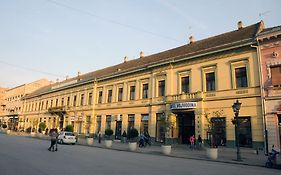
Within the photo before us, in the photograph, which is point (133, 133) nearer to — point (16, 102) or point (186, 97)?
point (186, 97)

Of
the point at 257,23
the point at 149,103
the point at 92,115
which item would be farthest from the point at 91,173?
the point at 92,115

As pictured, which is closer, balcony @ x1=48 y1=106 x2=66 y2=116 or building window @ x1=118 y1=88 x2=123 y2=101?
building window @ x1=118 y1=88 x2=123 y2=101

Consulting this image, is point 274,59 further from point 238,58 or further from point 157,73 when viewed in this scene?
point 157,73

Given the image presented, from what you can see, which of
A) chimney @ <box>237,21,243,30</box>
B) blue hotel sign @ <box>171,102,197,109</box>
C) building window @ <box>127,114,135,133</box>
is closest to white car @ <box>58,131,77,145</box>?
building window @ <box>127,114,135,133</box>

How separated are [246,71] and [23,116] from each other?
61.3 meters

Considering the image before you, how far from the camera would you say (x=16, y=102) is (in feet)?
235

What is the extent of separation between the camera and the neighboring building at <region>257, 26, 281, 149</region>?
64.4 feet

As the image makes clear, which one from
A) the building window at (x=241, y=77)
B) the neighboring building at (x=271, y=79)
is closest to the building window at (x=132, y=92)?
the building window at (x=241, y=77)

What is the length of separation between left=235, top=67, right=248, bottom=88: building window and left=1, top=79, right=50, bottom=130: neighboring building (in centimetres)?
6182

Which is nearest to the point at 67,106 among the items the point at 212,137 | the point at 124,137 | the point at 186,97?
the point at 124,137

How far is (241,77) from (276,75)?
9.88 ft

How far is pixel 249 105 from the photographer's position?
70.1ft

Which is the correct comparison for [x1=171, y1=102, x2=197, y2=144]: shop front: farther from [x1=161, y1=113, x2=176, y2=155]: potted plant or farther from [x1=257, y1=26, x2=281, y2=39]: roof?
[x1=257, y1=26, x2=281, y2=39]: roof

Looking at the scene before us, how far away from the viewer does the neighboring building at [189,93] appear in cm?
2169
